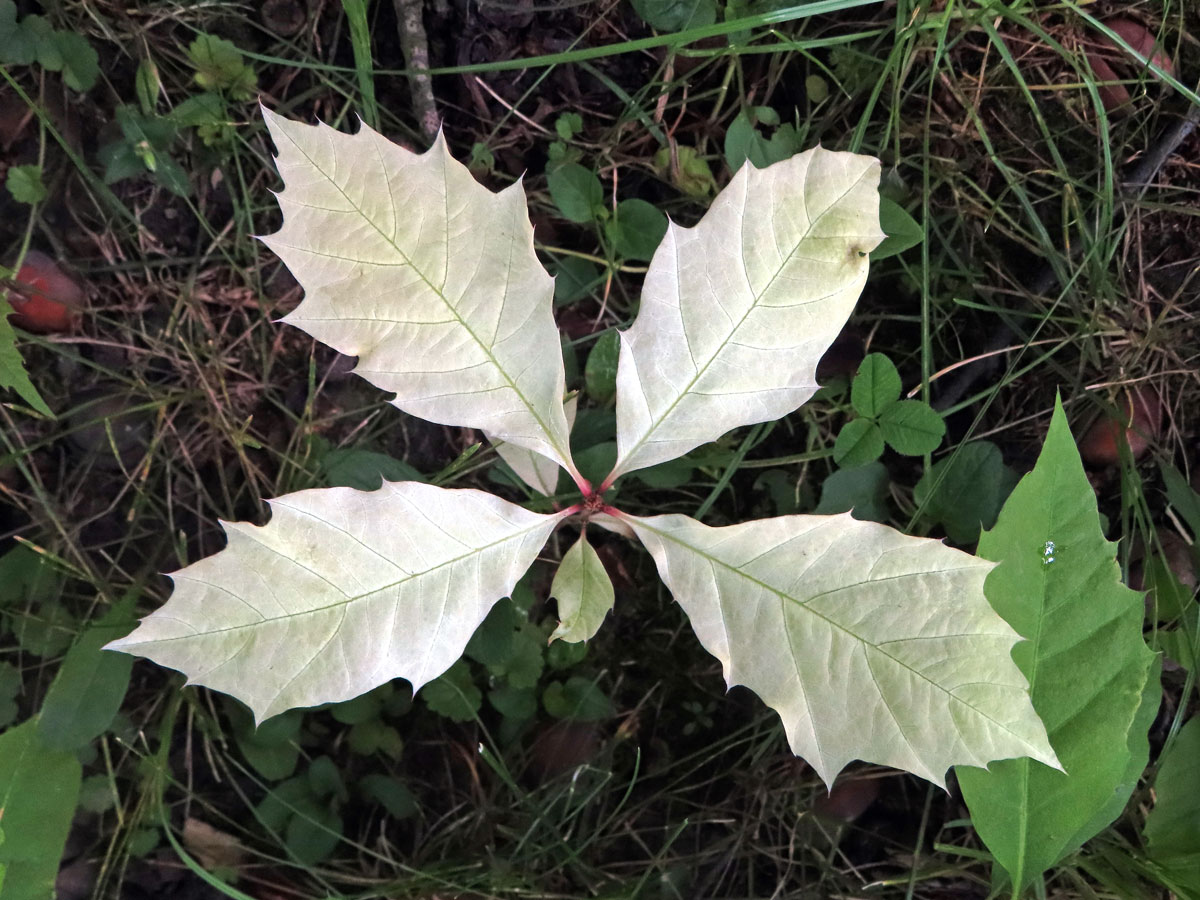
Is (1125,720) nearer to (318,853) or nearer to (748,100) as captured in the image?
(748,100)

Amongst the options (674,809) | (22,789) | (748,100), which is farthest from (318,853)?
(748,100)

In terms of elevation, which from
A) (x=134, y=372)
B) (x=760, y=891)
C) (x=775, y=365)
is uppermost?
(x=775, y=365)

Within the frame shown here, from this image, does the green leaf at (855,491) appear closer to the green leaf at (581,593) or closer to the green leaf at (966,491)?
the green leaf at (966,491)

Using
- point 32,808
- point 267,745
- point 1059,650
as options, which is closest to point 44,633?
point 32,808

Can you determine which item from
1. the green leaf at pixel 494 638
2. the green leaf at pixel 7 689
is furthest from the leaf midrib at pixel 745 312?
the green leaf at pixel 7 689

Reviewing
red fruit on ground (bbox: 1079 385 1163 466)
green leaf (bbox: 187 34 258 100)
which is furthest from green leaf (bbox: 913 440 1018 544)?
green leaf (bbox: 187 34 258 100)
